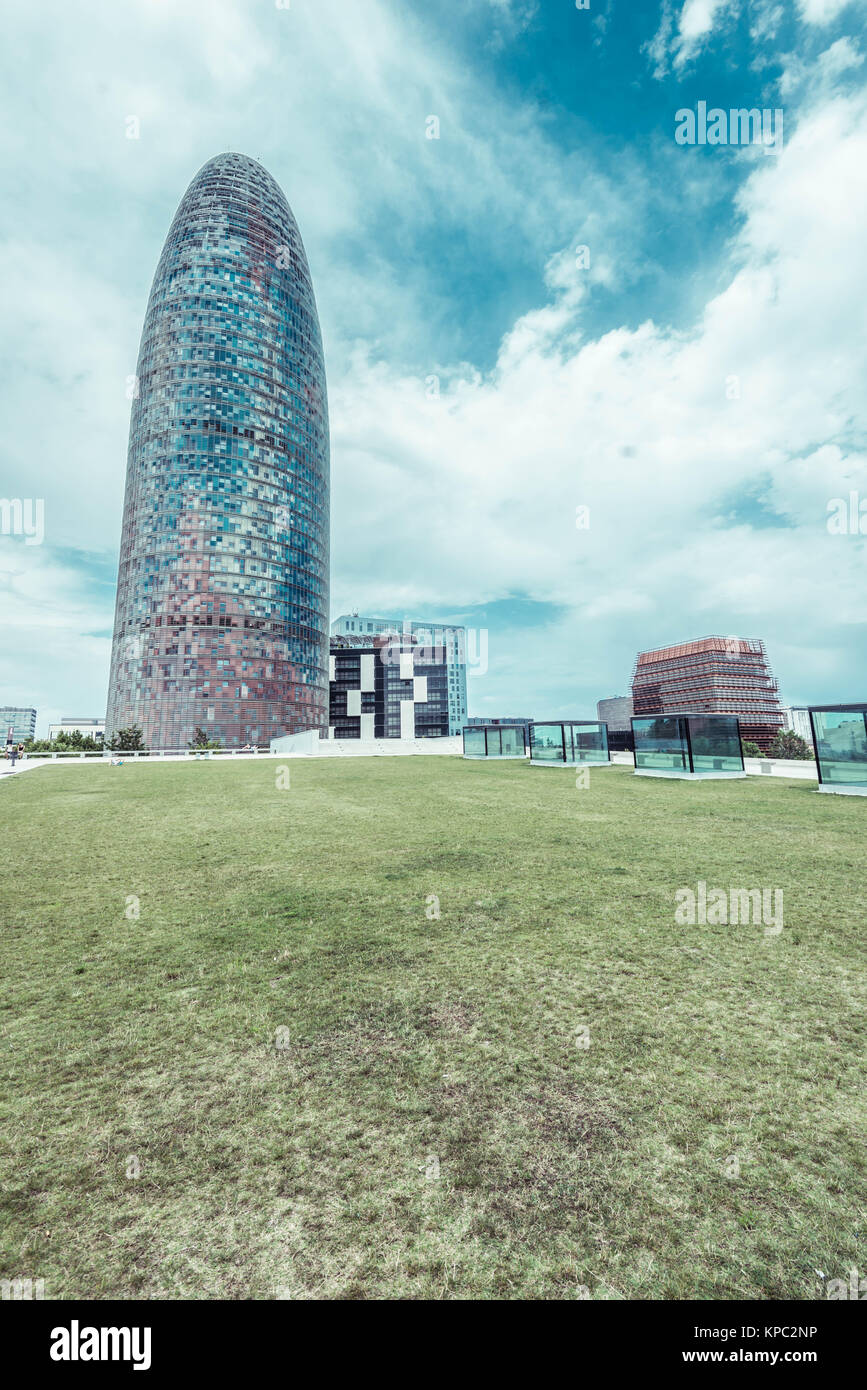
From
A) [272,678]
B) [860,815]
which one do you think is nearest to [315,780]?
[860,815]

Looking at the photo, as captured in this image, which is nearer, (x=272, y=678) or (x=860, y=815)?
(x=860, y=815)

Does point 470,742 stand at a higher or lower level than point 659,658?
lower

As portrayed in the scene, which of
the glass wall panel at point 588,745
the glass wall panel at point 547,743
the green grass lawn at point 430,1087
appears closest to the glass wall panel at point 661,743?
the glass wall panel at point 588,745

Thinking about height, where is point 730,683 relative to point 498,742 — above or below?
above

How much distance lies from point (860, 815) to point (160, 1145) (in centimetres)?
1480

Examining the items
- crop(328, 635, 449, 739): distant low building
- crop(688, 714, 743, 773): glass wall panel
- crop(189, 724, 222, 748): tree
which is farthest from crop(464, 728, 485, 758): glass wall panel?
crop(328, 635, 449, 739): distant low building

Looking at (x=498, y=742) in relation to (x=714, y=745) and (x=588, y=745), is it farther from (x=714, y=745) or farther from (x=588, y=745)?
(x=714, y=745)

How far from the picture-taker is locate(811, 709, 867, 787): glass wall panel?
656 inches

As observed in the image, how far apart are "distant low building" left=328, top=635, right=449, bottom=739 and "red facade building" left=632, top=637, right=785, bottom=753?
6921cm

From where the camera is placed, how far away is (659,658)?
17888cm

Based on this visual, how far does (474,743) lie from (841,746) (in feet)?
75.9

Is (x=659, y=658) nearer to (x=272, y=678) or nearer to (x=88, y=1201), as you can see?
(x=272, y=678)

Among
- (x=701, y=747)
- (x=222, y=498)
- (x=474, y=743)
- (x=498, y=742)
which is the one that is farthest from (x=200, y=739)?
(x=701, y=747)

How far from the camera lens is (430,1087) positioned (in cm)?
341
